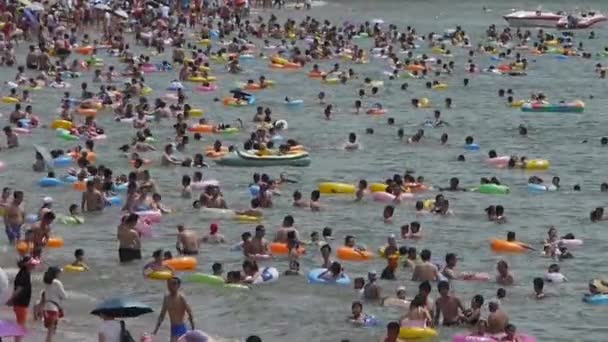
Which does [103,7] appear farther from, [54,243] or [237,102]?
[54,243]

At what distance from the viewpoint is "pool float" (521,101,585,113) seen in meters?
42.0

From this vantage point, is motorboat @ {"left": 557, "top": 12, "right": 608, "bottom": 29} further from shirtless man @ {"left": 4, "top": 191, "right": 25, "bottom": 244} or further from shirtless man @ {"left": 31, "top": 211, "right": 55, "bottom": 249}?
shirtless man @ {"left": 31, "top": 211, "right": 55, "bottom": 249}

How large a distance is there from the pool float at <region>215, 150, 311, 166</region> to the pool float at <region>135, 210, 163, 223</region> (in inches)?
213

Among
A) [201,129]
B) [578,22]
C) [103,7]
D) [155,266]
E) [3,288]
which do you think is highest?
[3,288]

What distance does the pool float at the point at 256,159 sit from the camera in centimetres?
3066

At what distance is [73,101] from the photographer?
3875 cm

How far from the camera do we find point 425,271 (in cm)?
2086

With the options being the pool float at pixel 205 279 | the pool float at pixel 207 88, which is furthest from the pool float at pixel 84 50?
the pool float at pixel 205 279

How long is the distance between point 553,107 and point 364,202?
626 inches

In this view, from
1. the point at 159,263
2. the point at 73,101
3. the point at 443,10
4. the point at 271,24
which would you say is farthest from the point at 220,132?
the point at 443,10

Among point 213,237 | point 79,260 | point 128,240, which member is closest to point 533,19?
point 213,237

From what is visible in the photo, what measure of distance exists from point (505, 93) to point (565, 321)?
26.5 meters

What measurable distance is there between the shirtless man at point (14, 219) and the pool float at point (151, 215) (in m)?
2.78

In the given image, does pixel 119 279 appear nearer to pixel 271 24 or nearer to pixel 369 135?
pixel 369 135
